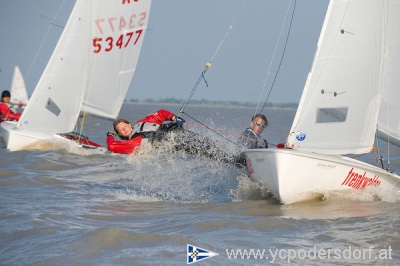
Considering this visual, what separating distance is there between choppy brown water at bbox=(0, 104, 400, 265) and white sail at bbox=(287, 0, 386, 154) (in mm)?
535

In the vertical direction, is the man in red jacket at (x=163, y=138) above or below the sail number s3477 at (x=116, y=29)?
below

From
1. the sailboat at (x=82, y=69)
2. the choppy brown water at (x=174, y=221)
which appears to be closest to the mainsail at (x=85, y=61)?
the sailboat at (x=82, y=69)

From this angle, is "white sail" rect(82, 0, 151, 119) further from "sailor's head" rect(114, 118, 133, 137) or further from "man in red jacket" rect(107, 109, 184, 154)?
"sailor's head" rect(114, 118, 133, 137)

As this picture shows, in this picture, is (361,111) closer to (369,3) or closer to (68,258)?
(369,3)

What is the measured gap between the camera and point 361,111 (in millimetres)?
5867

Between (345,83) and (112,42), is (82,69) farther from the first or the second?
(345,83)

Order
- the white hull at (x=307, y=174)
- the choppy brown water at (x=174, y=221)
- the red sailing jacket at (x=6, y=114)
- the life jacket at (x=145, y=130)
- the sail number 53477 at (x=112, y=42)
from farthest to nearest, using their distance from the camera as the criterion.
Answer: the red sailing jacket at (x=6, y=114), the sail number 53477 at (x=112, y=42), the life jacket at (x=145, y=130), the white hull at (x=307, y=174), the choppy brown water at (x=174, y=221)

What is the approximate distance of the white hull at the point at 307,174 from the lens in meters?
5.46

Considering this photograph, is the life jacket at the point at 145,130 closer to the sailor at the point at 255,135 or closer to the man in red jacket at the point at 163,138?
the man in red jacket at the point at 163,138

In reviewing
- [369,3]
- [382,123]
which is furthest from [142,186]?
[369,3]

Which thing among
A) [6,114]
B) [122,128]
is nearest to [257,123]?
[122,128]

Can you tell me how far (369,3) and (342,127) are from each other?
1109 millimetres

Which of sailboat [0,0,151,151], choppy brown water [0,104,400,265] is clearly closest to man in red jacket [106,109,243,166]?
choppy brown water [0,104,400,265]

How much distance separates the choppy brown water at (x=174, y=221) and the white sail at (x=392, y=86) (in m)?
0.67
